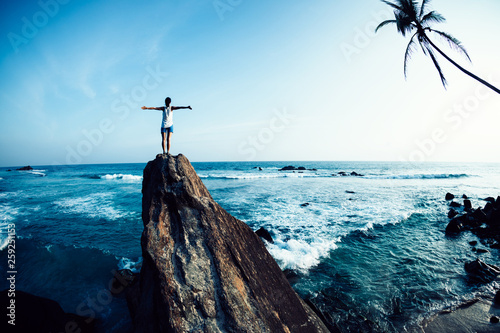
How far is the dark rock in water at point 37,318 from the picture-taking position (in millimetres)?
3937

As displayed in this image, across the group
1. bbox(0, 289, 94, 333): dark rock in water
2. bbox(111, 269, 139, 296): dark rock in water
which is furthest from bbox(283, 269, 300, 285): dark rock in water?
bbox(0, 289, 94, 333): dark rock in water

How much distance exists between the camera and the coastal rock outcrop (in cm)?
296

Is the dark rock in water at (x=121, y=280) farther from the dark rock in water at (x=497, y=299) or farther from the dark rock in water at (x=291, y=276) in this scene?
the dark rock in water at (x=497, y=299)

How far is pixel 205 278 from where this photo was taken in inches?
130

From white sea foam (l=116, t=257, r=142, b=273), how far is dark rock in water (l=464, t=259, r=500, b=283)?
11027 millimetres


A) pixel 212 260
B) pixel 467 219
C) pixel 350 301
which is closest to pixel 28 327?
pixel 212 260

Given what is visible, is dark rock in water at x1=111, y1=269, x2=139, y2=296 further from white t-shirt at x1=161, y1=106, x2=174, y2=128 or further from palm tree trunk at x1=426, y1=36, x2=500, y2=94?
palm tree trunk at x1=426, y1=36, x2=500, y2=94

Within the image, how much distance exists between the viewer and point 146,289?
3670mm

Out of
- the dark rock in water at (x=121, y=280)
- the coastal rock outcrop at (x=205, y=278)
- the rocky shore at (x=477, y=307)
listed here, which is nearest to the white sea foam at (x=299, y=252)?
the rocky shore at (x=477, y=307)

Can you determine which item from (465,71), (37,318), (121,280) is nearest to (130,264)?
(121,280)

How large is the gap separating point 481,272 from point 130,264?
1182cm

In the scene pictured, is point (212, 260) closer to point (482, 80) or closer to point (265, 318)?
point (265, 318)

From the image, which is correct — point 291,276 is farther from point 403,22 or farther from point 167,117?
point 403,22

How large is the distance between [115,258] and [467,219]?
61.4 feet
